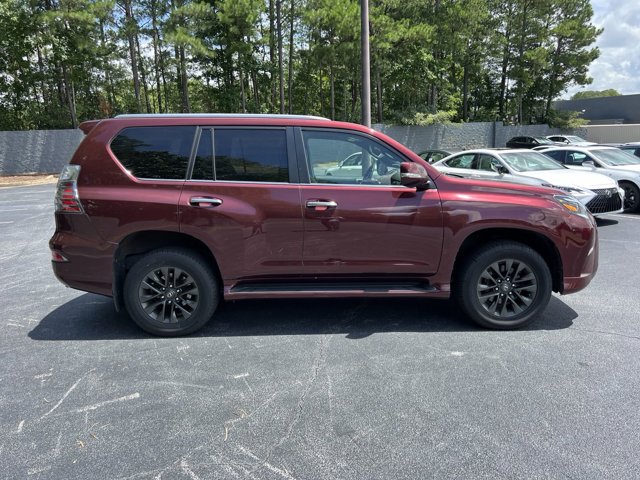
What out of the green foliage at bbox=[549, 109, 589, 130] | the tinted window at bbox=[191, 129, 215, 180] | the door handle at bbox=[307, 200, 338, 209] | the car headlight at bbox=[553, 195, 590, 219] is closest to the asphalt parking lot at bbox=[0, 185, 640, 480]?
the car headlight at bbox=[553, 195, 590, 219]

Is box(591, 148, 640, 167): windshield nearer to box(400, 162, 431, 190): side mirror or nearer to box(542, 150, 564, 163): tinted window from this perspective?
box(542, 150, 564, 163): tinted window

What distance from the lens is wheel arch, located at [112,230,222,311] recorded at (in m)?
4.20

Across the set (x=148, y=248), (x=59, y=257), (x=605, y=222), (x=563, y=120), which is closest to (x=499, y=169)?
(x=605, y=222)

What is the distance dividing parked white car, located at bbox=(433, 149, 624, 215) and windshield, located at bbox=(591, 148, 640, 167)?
1.93 meters

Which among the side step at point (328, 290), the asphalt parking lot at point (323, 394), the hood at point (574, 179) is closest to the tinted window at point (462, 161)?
the hood at point (574, 179)

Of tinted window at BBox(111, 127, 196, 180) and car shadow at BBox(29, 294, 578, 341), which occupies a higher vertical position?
tinted window at BBox(111, 127, 196, 180)

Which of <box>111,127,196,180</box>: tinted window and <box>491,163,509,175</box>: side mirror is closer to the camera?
<box>111,127,196,180</box>: tinted window

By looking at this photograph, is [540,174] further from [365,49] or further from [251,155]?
[251,155]

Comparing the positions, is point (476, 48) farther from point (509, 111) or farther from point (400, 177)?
point (400, 177)

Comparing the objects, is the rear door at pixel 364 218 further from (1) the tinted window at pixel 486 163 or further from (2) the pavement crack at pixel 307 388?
(1) the tinted window at pixel 486 163

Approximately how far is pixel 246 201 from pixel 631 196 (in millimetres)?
10181

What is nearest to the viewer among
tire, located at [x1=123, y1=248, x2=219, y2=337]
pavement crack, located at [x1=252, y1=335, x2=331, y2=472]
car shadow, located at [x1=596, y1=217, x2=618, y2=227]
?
pavement crack, located at [x1=252, y1=335, x2=331, y2=472]

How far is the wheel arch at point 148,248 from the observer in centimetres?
420

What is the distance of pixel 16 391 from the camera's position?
10.9ft
